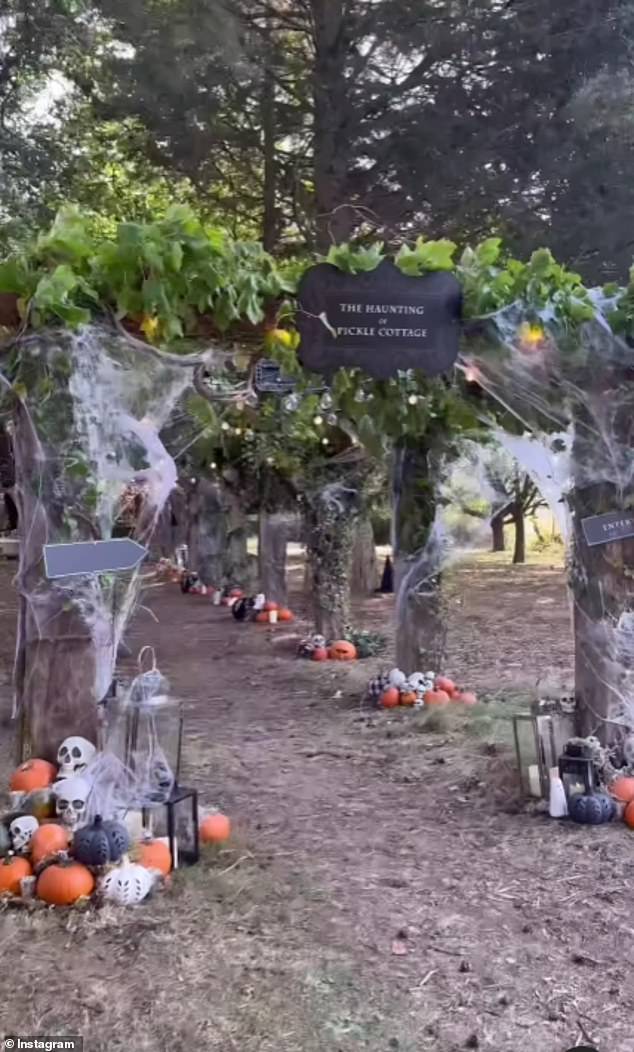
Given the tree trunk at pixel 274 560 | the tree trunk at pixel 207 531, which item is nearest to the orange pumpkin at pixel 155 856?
the tree trunk at pixel 274 560

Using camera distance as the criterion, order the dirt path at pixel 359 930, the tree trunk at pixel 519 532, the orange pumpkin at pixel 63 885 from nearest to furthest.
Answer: the dirt path at pixel 359 930 < the orange pumpkin at pixel 63 885 < the tree trunk at pixel 519 532

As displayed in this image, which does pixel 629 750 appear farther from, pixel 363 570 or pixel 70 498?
pixel 363 570

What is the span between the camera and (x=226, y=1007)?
2.50 m

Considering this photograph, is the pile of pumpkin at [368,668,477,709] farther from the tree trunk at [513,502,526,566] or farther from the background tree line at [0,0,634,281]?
the tree trunk at [513,502,526,566]

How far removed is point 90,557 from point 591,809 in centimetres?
201

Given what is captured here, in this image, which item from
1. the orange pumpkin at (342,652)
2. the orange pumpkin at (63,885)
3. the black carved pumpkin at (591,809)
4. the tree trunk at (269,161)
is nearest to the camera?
the orange pumpkin at (63,885)

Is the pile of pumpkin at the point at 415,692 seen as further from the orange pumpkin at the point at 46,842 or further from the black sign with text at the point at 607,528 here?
the orange pumpkin at the point at 46,842

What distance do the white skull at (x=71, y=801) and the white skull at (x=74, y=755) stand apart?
0.10 metres

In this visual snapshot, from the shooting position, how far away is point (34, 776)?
11.4 feet

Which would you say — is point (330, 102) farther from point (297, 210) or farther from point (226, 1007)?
point (226, 1007)

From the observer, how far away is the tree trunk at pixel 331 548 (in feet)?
25.7

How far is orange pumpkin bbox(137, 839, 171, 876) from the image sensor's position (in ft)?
10.5

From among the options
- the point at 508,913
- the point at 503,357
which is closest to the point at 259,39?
the point at 503,357

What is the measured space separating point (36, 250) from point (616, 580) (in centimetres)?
250
